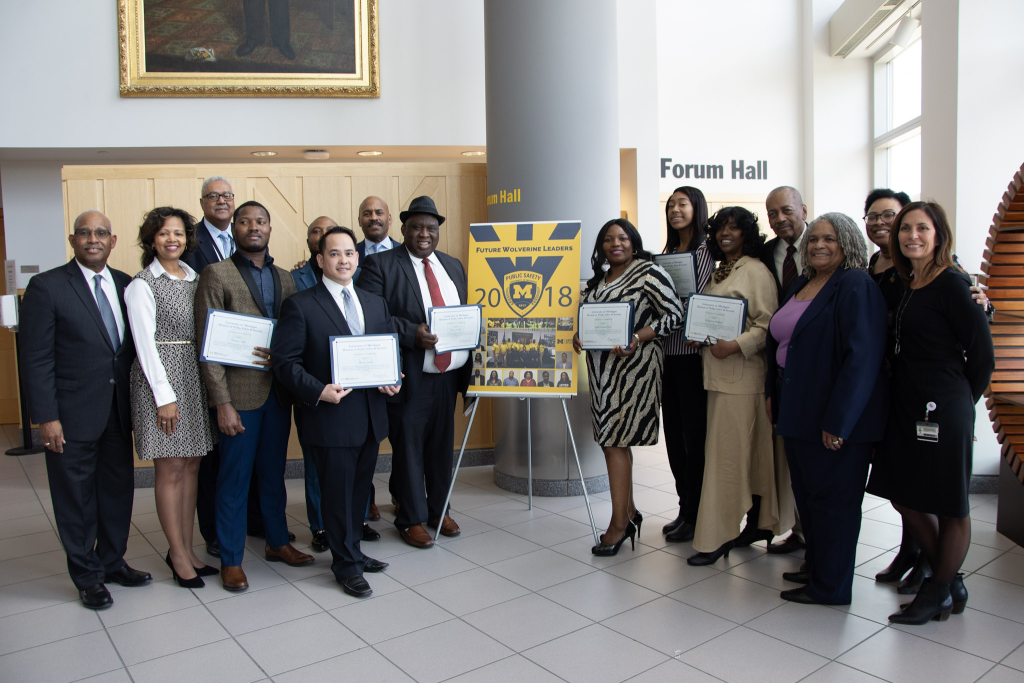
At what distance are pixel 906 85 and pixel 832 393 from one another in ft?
26.9

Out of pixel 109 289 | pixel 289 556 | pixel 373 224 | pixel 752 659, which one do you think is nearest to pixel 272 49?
pixel 373 224

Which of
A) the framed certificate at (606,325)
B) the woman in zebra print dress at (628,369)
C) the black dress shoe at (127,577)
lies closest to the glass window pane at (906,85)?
the woman in zebra print dress at (628,369)

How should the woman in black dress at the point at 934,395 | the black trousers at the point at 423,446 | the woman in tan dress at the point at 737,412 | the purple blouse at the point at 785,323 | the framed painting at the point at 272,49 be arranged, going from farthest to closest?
1. the framed painting at the point at 272,49
2. the black trousers at the point at 423,446
3. the woman in tan dress at the point at 737,412
4. the purple blouse at the point at 785,323
5. the woman in black dress at the point at 934,395

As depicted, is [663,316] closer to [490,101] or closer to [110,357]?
[490,101]

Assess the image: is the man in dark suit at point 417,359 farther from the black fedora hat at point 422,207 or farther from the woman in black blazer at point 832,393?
the woman in black blazer at point 832,393

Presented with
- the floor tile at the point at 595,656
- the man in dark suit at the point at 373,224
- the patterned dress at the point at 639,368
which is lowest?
the floor tile at the point at 595,656

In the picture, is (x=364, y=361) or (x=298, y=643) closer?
(x=298, y=643)

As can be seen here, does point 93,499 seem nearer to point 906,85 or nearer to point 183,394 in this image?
point 183,394

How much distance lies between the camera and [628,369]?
368cm

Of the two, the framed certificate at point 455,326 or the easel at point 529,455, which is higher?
the framed certificate at point 455,326

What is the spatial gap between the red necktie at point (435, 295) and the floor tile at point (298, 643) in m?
1.45

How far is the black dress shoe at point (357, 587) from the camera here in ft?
10.8

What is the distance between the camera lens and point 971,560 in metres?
3.62

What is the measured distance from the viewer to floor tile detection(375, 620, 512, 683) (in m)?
2.62
